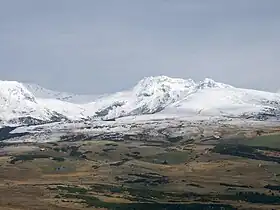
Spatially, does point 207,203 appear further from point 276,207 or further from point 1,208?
point 1,208

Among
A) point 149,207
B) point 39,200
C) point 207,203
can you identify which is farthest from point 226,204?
point 39,200

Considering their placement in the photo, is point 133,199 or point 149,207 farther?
point 133,199

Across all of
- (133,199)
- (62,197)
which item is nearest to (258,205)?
(133,199)

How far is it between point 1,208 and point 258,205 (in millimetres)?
77005

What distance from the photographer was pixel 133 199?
646ft

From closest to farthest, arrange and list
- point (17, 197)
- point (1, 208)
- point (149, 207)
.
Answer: point (1, 208) → point (149, 207) → point (17, 197)

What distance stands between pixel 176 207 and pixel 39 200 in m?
42.0

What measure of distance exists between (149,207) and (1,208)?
43120 mm

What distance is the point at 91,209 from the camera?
575 ft

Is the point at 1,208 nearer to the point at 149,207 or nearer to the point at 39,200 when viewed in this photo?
the point at 39,200

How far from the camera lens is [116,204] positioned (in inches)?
7303

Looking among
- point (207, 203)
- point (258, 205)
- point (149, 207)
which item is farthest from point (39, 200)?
point (258, 205)

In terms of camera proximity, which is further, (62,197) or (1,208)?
(62,197)

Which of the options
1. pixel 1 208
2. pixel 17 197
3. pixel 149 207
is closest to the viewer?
pixel 1 208
